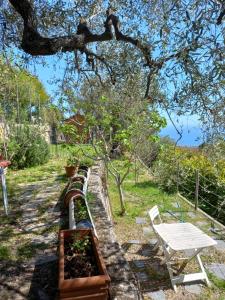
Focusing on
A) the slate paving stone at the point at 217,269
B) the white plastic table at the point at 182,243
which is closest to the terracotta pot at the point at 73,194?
the white plastic table at the point at 182,243

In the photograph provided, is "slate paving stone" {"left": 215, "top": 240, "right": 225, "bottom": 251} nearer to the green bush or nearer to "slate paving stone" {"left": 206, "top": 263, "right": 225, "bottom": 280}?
"slate paving stone" {"left": 206, "top": 263, "right": 225, "bottom": 280}

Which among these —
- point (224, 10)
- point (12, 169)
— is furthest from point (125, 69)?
point (12, 169)

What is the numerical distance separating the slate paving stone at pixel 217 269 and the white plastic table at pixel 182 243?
1.05 ft

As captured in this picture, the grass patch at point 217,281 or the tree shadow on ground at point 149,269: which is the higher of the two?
the tree shadow on ground at point 149,269

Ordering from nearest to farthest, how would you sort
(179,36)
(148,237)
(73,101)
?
(179,36), (148,237), (73,101)

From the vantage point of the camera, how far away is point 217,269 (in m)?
5.13

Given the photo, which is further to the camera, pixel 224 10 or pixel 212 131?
pixel 212 131

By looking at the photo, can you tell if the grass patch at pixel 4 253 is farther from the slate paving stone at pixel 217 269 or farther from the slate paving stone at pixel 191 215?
the slate paving stone at pixel 191 215

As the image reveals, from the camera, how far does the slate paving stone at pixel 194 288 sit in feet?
14.8

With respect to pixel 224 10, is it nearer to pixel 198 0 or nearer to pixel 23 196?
pixel 198 0

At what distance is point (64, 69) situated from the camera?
5020 mm

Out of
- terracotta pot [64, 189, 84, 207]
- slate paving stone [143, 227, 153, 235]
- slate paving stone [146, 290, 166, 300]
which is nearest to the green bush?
terracotta pot [64, 189, 84, 207]

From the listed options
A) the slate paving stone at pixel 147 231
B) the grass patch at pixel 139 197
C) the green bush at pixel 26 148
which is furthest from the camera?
the green bush at pixel 26 148

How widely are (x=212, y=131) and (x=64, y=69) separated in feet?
7.52
